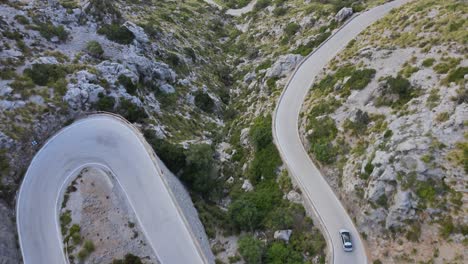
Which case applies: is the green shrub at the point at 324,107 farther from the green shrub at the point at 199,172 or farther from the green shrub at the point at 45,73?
the green shrub at the point at 45,73

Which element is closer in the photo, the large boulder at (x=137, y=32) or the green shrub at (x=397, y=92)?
the green shrub at (x=397, y=92)

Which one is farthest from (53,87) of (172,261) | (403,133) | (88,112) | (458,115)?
(458,115)

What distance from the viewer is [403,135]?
96.4ft

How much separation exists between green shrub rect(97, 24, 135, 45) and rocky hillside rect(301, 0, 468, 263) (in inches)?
1250

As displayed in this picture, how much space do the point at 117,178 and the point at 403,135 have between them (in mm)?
28435

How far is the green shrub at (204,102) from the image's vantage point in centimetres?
5141

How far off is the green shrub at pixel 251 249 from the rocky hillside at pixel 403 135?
31.4 ft

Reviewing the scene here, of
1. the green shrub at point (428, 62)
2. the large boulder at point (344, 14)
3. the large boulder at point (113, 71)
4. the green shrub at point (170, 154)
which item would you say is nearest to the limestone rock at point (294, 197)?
the green shrub at point (170, 154)

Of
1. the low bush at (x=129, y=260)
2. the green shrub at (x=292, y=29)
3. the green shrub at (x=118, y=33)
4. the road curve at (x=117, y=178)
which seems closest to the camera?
the low bush at (x=129, y=260)

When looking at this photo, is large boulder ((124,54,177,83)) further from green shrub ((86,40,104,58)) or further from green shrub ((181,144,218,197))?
green shrub ((181,144,218,197))

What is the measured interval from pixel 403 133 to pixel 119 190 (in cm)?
2821

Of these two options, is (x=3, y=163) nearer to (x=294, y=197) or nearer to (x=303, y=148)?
(x=294, y=197)

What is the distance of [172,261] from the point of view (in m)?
26.8

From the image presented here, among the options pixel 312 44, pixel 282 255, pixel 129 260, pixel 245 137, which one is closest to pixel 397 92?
pixel 245 137
